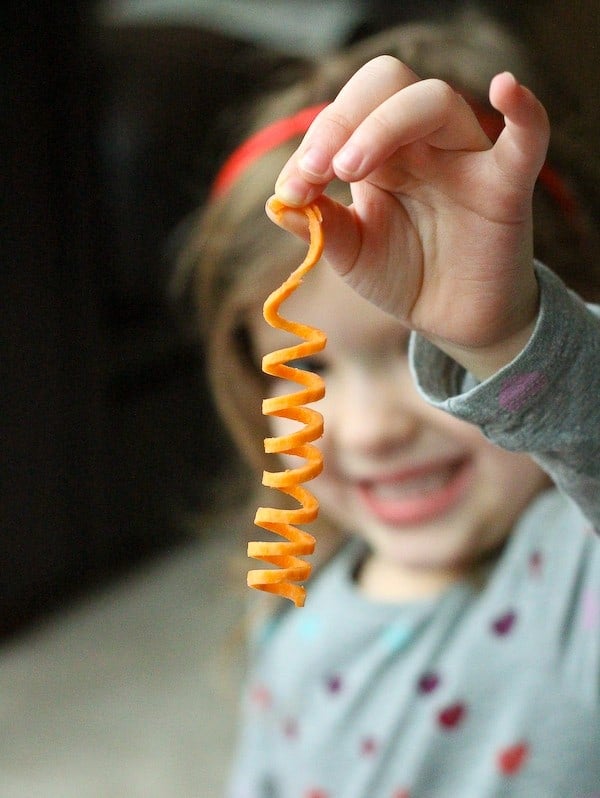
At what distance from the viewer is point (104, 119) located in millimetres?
1601

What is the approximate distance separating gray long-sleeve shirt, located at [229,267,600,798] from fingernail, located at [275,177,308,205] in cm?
13

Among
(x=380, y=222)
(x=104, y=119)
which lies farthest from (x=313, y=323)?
(x=104, y=119)

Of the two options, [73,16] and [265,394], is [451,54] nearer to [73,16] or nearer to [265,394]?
[265,394]

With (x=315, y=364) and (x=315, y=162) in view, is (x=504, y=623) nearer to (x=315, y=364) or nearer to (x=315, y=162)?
(x=315, y=364)

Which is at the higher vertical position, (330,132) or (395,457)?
(330,132)

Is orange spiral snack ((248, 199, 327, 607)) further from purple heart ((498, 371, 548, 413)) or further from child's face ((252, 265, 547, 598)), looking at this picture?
child's face ((252, 265, 547, 598))

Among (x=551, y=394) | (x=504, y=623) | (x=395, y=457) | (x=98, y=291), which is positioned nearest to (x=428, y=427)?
(x=395, y=457)

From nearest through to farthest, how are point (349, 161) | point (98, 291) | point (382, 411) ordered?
point (349, 161)
point (382, 411)
point (98, 291)

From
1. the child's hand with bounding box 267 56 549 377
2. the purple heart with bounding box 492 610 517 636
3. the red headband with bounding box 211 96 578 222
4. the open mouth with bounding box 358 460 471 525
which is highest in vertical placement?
the child's hand with bounding box 267 56 549 377

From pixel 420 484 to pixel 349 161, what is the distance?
1.35 ft

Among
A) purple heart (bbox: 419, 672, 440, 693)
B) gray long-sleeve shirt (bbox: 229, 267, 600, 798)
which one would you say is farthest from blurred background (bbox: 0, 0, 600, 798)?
purple heart (bbox: 419, 672, 440, 693)

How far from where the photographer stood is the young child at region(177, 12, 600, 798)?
1.27 ft

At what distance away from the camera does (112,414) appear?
5.60 feet

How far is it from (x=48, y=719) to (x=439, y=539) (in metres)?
0.84
